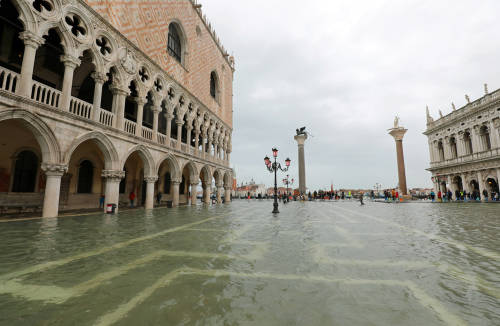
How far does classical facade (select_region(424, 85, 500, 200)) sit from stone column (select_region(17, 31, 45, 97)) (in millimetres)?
41547

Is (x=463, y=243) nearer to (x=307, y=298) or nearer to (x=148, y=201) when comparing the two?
(x=307, y=298)

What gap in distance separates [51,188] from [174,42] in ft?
52.0

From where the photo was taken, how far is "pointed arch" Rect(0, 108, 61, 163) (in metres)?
8.14

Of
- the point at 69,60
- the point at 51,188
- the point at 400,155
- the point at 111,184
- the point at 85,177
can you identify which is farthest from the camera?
the point at 400,155

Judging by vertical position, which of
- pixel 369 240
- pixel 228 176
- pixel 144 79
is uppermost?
pixel 144 79

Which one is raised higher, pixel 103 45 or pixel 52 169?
pixel 103 45

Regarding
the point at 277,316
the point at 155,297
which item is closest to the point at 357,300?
the point at 277,316

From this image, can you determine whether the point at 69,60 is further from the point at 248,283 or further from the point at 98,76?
the point at 248,283

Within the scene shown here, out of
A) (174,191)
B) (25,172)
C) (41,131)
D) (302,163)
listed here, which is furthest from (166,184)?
(302,163)

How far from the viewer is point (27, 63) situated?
851 centimetres

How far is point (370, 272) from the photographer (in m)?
3.10

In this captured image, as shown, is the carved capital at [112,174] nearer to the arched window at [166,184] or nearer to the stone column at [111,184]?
the stone column at [111,184]

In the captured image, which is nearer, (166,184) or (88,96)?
(88,96)

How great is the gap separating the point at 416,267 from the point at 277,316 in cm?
261
